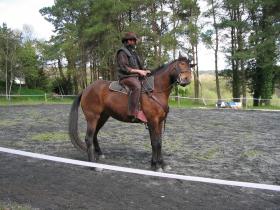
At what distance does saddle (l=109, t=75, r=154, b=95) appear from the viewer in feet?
23.3

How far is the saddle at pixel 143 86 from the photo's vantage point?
7094mm

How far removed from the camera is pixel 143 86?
23.4 ft

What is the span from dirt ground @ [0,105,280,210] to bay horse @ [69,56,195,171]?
431 mm

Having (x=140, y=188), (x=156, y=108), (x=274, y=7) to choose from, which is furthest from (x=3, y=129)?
(x=274, y=7)

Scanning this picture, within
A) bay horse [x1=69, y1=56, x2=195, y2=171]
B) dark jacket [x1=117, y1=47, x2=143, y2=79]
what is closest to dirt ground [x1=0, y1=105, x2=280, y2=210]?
bay horse [x1=69, y1=56, x2=195, y2=171]

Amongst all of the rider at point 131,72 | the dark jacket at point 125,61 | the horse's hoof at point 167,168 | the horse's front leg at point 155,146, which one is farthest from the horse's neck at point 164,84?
the horse's hoof at point 167,168

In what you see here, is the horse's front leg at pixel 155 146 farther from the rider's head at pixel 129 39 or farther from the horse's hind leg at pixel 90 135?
the rider's head at pixel 129 39

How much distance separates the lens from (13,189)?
5348 mm

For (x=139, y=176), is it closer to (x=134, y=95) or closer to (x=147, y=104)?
(x=147, y=104)

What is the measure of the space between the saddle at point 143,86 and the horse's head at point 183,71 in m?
0.43

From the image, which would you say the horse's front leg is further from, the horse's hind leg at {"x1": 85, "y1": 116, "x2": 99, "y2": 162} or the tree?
the tree

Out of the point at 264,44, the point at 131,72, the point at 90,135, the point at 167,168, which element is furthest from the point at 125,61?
the point at 264,44

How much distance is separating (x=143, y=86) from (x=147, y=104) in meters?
0.35

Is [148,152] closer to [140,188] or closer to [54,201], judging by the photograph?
[140,188]
